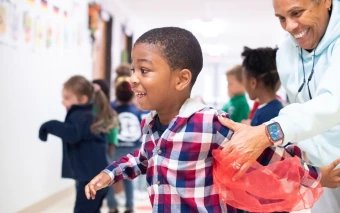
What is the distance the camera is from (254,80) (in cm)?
286

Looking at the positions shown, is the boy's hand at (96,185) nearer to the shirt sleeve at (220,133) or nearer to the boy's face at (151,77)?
the boy's face at (151,77)

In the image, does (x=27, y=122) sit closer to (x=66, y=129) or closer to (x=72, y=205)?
(x=66, y=129)

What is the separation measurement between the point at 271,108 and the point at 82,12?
3934 mm

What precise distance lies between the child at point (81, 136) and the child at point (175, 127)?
72.9 inches

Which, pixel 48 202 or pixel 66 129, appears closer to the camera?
pixel 66 129

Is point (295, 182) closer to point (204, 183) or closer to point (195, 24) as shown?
point (204, 183)

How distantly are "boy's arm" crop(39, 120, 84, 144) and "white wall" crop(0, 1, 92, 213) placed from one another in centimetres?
47

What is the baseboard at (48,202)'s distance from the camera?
4.29m

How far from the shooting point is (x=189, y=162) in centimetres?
142

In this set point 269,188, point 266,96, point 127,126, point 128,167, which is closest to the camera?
point 269,188

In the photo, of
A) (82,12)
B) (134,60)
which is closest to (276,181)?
(134,60)

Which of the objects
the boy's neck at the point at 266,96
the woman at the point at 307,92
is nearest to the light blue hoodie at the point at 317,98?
the woman at the point at 307,92

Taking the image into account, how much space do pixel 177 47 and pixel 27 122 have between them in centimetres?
297

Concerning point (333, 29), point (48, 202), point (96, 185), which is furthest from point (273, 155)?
point (48, 202)
